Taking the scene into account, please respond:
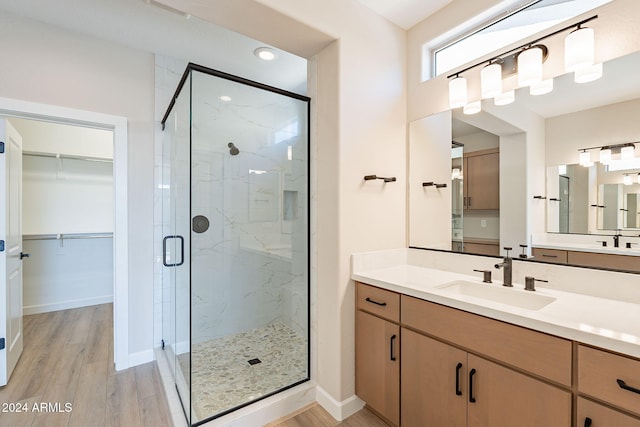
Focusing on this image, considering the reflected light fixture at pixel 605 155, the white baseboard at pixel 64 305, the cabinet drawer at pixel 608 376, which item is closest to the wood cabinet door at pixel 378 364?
the cabinet drawer at pixel 608 376

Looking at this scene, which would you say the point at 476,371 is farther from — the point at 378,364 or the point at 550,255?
the point at 550,255

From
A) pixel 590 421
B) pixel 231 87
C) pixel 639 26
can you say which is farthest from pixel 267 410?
pixel 639 26

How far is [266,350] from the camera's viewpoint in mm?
2553

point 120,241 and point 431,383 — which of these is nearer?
point 431,383

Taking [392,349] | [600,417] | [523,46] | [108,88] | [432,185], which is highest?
[108,88]

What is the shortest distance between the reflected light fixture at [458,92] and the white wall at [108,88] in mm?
2507

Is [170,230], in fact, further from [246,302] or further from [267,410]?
[267,410]

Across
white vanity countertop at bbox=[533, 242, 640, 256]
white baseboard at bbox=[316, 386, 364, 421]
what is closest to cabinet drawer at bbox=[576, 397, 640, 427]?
white vanity countertop at bbox=[533, 242, 640, 256]

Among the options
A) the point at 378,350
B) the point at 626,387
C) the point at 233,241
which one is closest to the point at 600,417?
the point at 626,387

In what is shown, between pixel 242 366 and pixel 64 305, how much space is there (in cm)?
308

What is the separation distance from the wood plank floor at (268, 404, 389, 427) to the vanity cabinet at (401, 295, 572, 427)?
31 centimetres

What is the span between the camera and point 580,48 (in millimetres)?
1323

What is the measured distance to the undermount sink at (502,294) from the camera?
4.63 ft

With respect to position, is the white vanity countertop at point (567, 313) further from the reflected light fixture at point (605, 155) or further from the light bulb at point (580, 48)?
the light bulb at point (580, 48)
